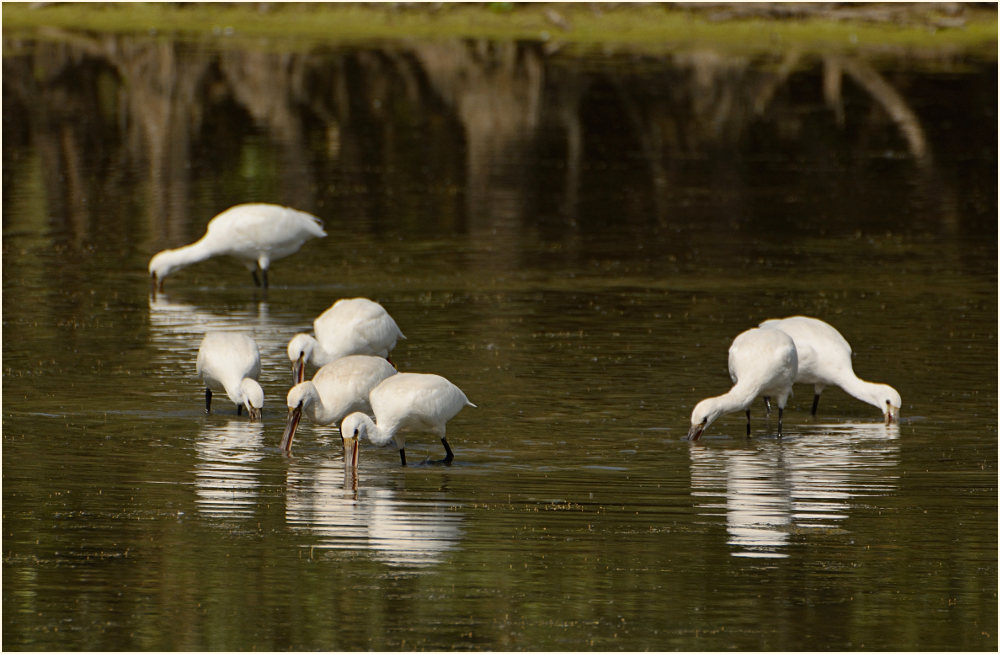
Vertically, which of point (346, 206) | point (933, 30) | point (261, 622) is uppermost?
point (933, 30)

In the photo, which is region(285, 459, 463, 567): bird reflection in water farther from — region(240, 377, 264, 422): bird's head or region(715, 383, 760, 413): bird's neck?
region(715, 383, 760, 413): bird's neck

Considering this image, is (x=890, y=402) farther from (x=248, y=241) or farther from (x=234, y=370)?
(x=248, y=241)

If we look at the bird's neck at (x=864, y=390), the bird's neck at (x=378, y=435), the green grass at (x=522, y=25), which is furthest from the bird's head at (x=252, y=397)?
the green grass at (x=522, y=25)

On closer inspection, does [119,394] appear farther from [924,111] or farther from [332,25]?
[332,25]

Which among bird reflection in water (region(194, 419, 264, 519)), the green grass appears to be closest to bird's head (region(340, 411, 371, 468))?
bird reflection in water (region(194, 419, 264, 519))

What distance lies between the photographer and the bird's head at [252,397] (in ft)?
42.4

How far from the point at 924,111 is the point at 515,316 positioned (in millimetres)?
19406

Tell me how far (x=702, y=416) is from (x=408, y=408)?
6.33 ft

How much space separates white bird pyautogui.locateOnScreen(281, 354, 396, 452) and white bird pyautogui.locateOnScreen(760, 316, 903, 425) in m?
2.86

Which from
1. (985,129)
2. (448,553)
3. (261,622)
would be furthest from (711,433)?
(985,129)

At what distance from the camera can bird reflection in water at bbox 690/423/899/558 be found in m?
10.4

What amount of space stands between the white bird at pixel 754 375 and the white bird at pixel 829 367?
0.53m

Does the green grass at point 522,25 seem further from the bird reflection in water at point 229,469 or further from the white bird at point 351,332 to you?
the bird reflection in water at point 229,469

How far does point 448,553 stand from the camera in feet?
32.1
